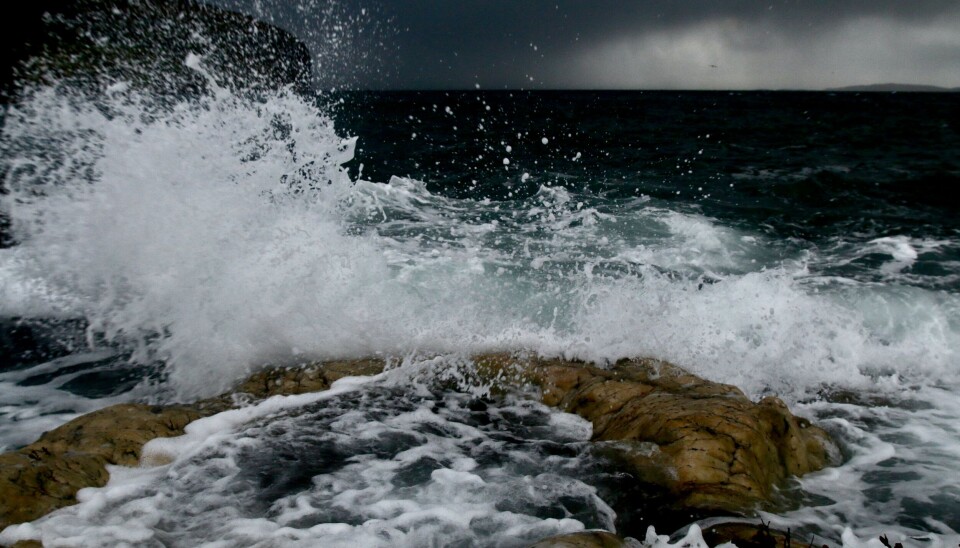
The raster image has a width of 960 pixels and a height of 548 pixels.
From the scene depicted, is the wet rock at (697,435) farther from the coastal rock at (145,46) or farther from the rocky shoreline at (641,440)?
the coastal rock at (145,46)

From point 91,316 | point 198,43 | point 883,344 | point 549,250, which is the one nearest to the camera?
point 883,344

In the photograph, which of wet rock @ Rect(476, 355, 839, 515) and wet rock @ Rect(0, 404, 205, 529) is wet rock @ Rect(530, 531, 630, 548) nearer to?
wet rock @ Rect(476, 355, 839, 515)

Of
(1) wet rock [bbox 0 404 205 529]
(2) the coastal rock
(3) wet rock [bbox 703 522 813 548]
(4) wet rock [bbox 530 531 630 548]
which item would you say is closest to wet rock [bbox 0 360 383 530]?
(1) wet rock [bbox 0 404 205 529]

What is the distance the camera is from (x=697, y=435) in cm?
322

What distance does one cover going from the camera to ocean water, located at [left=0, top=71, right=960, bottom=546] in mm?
3127

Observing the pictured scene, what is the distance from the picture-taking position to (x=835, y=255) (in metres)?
8.91

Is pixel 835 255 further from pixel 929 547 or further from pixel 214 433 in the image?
pixel 214 433

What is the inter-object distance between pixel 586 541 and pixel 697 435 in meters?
1.20

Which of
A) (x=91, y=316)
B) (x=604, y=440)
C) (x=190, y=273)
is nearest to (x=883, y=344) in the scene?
(x=604, y=440)

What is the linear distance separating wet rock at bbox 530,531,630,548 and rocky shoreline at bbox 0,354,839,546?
0.01 metres

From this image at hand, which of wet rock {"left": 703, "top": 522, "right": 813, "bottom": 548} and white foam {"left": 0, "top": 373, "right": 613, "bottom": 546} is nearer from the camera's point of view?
wet rock {"left": 703, "top": 522, "right": 813, "bottom": 548}

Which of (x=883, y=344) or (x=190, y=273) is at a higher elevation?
(x=190, y=273)

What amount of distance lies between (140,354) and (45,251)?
2904mm

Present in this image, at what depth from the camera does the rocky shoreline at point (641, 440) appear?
9.57 ft
